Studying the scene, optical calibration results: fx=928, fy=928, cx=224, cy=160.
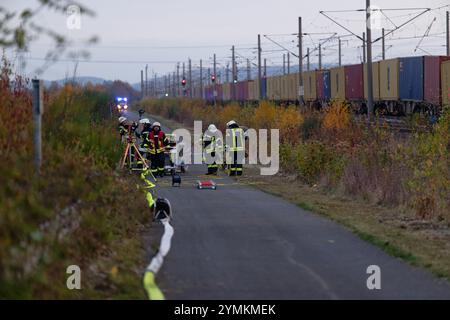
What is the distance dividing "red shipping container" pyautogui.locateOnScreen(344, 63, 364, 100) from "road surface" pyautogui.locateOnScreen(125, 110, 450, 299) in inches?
1357

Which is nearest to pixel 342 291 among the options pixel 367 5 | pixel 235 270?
pixel 235 270

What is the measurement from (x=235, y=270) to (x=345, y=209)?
732 cm

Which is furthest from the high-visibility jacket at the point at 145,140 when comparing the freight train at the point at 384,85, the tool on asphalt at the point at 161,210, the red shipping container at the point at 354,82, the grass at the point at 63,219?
the red shipping container at the point at 354,82

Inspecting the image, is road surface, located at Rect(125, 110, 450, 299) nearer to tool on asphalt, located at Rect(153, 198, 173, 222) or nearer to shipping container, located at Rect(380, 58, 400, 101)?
tool on asphalt, located at Rect(153, 198, 173, 222)

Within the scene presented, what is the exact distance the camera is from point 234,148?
84.6 feet

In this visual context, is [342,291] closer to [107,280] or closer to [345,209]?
[107,280]

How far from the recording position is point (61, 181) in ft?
30.7

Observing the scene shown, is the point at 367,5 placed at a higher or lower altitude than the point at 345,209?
higher

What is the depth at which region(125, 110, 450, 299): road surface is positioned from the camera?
9195 mm

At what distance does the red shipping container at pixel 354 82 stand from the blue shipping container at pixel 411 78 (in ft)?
19.0

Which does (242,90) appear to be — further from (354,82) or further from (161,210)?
(161,210)

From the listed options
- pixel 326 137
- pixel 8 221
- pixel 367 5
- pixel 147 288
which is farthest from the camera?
pixel 367 5

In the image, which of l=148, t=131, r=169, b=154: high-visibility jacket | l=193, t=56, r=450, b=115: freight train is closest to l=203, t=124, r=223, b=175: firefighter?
l=148, t=131, r=169, b=154: high-visibility jacket

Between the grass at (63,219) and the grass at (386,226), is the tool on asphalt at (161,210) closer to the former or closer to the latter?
the grass at (63,219)
